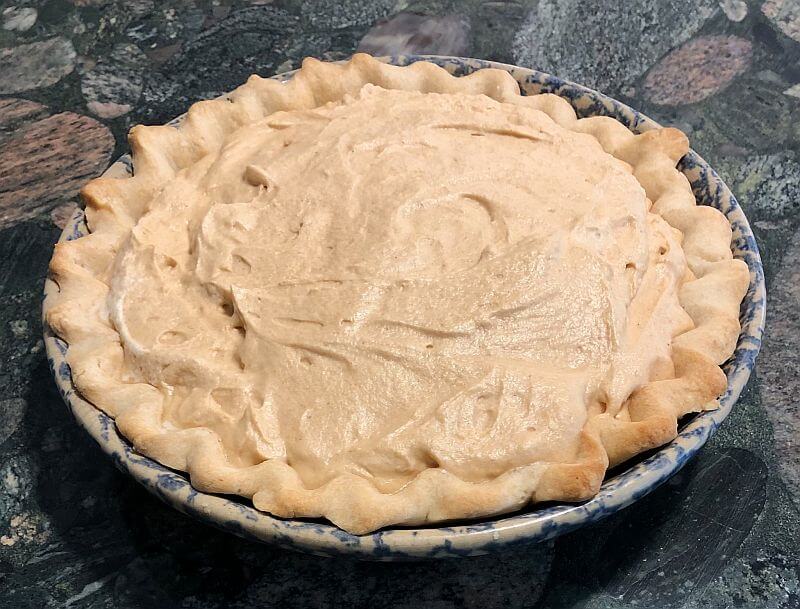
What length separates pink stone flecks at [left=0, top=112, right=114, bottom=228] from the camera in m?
3.00

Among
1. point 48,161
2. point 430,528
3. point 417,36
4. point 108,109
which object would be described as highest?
point 417,36

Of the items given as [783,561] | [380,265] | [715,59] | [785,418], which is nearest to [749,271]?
[785,418]

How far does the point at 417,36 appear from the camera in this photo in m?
3.50

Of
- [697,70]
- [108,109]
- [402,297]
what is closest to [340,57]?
[108,109]

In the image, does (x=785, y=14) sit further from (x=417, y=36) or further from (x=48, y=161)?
(x=48, y=161)

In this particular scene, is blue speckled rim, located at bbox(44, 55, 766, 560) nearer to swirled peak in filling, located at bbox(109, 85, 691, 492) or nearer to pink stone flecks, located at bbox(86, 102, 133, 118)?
swirled peak in filling, located at bbox(109, 85, 691, 492)

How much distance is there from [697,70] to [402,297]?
2.27 metres

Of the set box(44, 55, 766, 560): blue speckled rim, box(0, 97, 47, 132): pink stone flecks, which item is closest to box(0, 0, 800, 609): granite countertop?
box(0, 97, 47, 132): pink stone flecks

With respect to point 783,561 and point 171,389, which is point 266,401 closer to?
point 171,389

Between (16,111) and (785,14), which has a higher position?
(785,14)

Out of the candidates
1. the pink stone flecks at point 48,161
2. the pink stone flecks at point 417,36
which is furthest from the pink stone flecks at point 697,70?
the pink stone flecks at point 48,161

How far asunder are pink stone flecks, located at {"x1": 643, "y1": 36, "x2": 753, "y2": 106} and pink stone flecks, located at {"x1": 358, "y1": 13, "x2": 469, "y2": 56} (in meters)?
0.86

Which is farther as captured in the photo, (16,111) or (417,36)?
(417,36)

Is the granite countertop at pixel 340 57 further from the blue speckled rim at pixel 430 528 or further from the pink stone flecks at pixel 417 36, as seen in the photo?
the blue speckled rim at pixel 430 528
